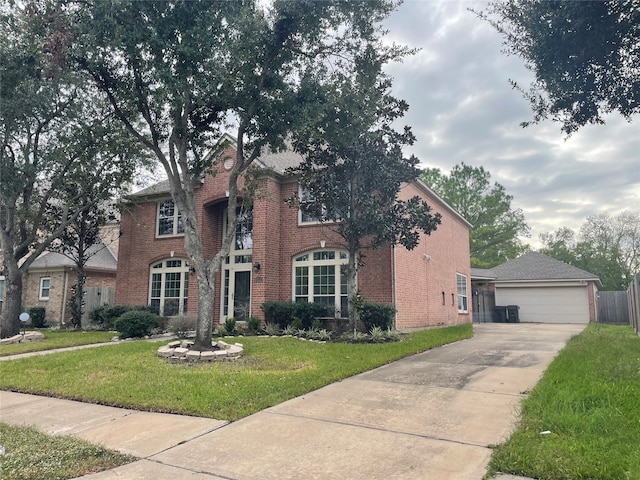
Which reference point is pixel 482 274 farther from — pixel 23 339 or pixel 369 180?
pixel 23 339

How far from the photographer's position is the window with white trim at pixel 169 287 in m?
18.6

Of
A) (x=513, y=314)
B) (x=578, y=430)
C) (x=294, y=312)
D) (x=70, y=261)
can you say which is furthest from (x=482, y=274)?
(x=578, y=430)

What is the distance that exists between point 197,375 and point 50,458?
3.67 m

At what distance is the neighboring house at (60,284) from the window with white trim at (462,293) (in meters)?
17.2

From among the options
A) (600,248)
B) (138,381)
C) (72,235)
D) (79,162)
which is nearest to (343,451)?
(138,381)

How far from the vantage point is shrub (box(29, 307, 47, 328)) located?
68.2 feet

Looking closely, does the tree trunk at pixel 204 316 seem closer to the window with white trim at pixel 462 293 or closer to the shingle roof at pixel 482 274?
the window with white trim at pixel 462 293

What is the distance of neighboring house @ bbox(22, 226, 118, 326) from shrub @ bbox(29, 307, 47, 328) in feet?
1.74

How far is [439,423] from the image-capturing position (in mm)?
4965

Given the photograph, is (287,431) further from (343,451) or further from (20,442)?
(20,442)

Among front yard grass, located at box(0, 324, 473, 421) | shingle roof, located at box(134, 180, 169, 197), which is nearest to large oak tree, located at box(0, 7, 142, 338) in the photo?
shingle roof, located at box(134, 180, 169, 197)

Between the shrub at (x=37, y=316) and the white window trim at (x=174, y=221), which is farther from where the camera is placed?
the shrub at (x=37, y=316)

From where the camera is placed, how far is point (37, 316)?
20766 millimetres

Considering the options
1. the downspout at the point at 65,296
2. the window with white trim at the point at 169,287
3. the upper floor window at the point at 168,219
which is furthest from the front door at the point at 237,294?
the downspout at the point at 65,296
